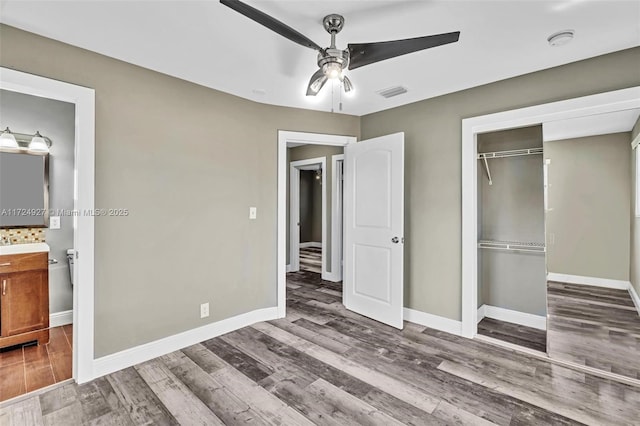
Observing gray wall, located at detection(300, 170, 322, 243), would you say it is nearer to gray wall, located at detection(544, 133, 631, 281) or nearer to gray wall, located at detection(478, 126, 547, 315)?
gray wall, located at detection(478, 126, 547, 315)

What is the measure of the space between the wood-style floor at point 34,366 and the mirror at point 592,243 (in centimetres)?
411

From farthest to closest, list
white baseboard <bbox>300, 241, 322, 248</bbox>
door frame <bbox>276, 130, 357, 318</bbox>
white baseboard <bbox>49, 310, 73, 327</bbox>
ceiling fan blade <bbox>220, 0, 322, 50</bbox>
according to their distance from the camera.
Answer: white baseboard <bbox>300, 241, 322, 248</bbox> → door frame <bbox>276, 130, 357, 318</bbox> → white baseboard <bbox>49, 310, 73, 327</bbox> → ceiling fan blade <bbox>220, 0, 322, 50</bbox>

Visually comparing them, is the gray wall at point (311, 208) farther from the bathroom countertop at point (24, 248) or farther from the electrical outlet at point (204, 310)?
the bathroom countertop at point (24, 248)

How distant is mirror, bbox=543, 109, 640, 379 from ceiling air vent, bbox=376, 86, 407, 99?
133 cm

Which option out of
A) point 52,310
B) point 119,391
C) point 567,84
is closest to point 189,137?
point 119,391

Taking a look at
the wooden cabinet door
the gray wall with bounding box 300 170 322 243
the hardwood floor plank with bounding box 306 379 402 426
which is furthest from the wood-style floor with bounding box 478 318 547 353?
the gray wall with bounding box 300 170 322 243

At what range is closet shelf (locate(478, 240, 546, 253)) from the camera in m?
3.24

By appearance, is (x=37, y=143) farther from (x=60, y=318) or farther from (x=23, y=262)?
(x=60, y=318)

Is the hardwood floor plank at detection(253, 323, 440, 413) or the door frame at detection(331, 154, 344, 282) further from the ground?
the door frame at detection(331, 154, 344, 282)

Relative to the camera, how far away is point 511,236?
11.2 feet

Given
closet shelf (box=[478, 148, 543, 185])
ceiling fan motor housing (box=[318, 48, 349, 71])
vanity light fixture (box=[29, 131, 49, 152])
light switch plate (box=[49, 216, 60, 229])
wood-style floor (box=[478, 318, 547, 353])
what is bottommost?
wood-style floor (box=[478, 318, 547, 353])

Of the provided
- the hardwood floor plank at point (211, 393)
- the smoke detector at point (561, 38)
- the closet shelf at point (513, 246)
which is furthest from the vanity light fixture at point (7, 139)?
the closet shelf at point (513, 246)

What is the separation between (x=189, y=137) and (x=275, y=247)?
1505 mm

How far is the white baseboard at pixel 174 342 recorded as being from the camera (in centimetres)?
242
